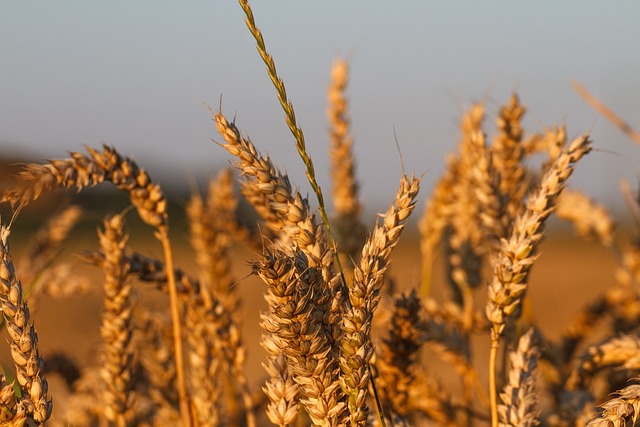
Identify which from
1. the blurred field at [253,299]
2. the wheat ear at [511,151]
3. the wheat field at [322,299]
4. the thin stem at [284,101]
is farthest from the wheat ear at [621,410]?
the blurred field at [253,299]

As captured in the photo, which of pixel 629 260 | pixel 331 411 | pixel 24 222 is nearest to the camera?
pixel 331 411

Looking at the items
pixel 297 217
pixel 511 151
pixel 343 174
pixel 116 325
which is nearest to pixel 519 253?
pixel 297 217

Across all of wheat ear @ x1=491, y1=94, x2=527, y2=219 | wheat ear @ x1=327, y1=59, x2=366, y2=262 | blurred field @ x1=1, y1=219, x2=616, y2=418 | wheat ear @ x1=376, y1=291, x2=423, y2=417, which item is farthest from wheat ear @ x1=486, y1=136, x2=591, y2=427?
wheat ear @ x1=327, y1=59, x2=366, y2=262

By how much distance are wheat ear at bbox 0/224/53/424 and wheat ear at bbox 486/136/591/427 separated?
0.74 meters

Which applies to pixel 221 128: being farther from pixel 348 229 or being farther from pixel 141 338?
pixel 348 229

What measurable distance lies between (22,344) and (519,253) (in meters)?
0.81

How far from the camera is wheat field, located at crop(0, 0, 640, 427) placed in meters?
1.05

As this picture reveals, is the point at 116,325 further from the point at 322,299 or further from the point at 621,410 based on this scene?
the point at 621,410

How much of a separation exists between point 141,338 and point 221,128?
1129 mm

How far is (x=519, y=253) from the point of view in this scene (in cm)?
133

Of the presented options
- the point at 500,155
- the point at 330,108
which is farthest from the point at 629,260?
the point at 330,108

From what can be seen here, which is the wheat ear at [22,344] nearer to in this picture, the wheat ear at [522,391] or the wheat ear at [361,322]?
the wheat ear at [361,322]

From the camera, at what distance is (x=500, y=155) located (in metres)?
1.98

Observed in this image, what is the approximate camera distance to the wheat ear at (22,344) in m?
1.07
